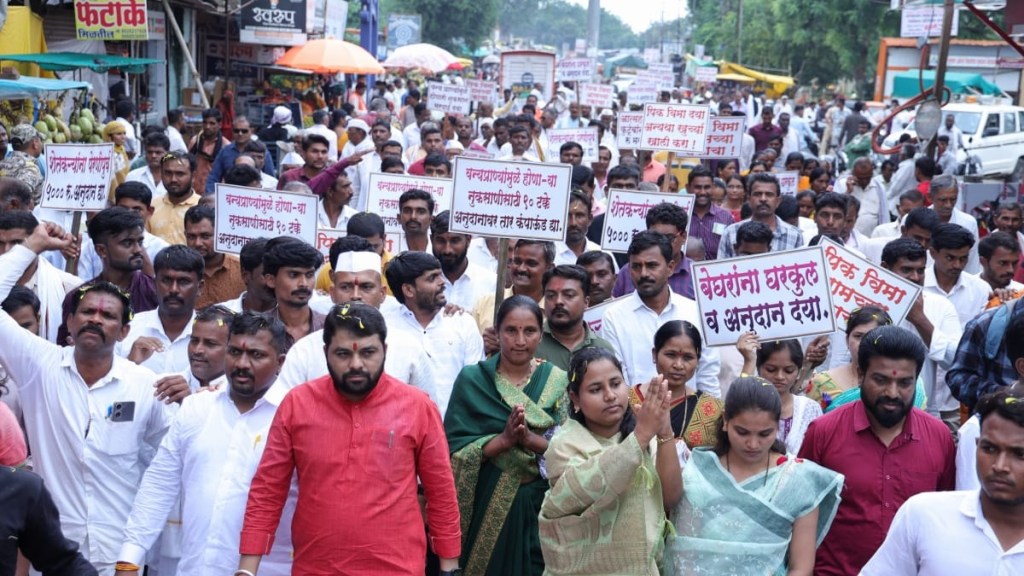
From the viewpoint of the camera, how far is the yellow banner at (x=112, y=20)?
51.5ft

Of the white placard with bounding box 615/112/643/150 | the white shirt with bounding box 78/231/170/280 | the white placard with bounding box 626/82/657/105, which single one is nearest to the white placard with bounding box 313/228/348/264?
the white shirt with bounding box 78/231/170/280

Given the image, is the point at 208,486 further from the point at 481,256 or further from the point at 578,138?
the point at 578,138

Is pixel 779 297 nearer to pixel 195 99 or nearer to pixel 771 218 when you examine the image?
pixel 771 218

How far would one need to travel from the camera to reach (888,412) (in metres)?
4.62

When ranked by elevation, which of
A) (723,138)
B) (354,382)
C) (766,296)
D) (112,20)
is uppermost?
(112,20)

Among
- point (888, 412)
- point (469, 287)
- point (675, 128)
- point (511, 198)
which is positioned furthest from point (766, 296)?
point (675, 128)

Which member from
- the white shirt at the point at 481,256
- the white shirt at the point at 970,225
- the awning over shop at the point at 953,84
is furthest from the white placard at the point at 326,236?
the awning over shop at the point at 953,84

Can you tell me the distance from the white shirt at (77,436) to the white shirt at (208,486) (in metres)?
0.39

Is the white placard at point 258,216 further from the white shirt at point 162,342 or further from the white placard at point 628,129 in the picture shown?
the white placard at point 628,129

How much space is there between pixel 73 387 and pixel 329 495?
139 cm

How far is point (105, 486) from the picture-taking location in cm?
522

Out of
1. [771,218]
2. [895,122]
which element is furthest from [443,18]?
[771,218]

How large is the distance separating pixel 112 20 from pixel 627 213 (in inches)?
358

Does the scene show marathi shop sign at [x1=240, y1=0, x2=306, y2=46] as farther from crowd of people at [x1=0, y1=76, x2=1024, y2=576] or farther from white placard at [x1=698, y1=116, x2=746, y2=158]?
crowd of people at [x1=0, y1=76, x2=1024, y2=576]
